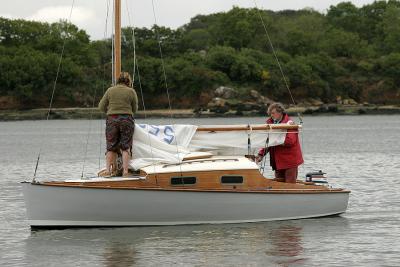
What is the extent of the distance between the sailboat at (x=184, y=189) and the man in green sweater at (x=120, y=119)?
1.09ft

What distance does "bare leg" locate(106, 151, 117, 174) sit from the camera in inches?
786

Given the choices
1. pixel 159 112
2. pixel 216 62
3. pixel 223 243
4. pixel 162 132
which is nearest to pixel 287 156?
pixel 162 132

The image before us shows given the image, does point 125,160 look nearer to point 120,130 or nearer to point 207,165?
point 120,130

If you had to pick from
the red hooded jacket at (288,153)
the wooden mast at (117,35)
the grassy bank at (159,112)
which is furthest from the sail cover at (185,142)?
the grassy bank at (159,112)

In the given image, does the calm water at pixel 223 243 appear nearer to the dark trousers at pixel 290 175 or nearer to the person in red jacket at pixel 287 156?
the dark trousers at pixel 290 175

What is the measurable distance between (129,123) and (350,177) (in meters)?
14.5

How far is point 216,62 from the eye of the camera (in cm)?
13250

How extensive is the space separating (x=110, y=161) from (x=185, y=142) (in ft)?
5.23

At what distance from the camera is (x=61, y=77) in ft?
420

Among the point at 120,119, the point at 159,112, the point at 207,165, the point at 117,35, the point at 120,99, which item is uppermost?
the point at 117,35

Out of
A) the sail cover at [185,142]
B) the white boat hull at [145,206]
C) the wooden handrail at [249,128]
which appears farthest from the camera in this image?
the wooden handrail at [249,128]

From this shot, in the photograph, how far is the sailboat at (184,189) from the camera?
63.0 feet

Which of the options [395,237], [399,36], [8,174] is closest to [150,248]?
[395,237]

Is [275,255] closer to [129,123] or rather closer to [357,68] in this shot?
[129,123]
